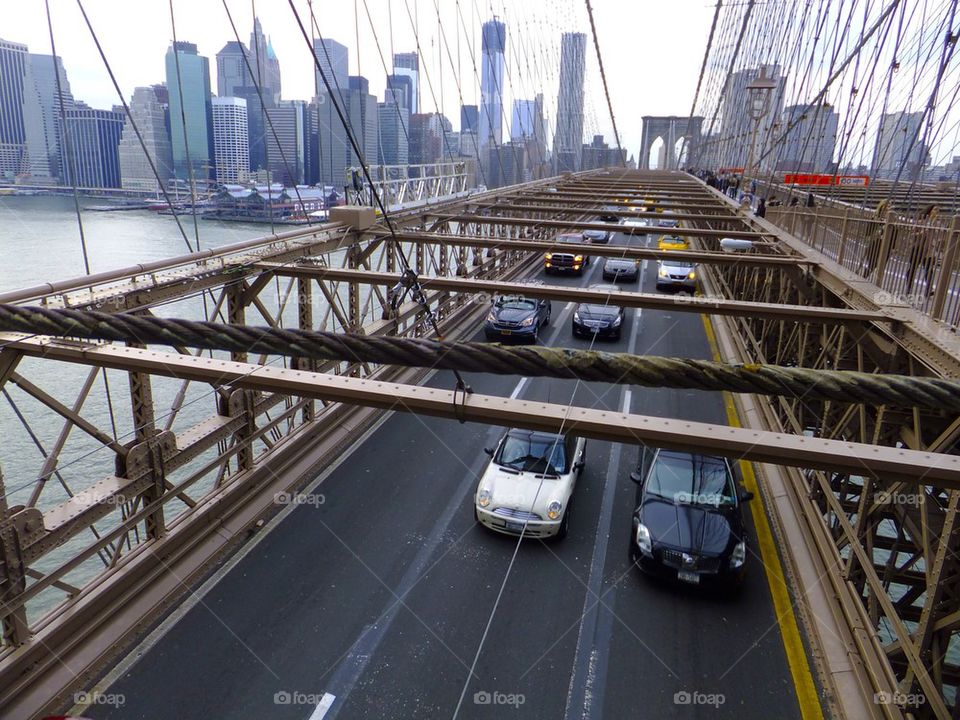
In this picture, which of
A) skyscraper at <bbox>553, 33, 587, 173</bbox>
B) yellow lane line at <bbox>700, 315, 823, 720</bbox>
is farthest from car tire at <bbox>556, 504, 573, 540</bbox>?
skyscraper at <bbox>553, 33, 587, 173</bbox>

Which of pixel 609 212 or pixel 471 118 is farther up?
pixel 471 118

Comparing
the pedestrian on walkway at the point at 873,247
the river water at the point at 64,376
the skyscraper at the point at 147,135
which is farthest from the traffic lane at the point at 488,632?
the river water at the point at 64,376

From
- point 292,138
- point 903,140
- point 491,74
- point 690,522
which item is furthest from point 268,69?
point 491,74

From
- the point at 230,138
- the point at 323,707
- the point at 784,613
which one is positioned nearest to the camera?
the point at 323,707

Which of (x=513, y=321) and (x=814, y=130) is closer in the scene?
(x=513, y=321)

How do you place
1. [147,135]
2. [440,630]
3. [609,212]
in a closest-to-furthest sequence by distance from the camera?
1. [440,630]
2. [147,135]
3. [609,212]

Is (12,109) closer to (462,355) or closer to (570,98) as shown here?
(462,355)

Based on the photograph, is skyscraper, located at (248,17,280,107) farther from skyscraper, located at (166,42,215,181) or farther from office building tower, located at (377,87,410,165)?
office building tower, located at (377,87,410,165)

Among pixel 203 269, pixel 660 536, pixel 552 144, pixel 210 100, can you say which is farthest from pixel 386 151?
pixel 552 144
